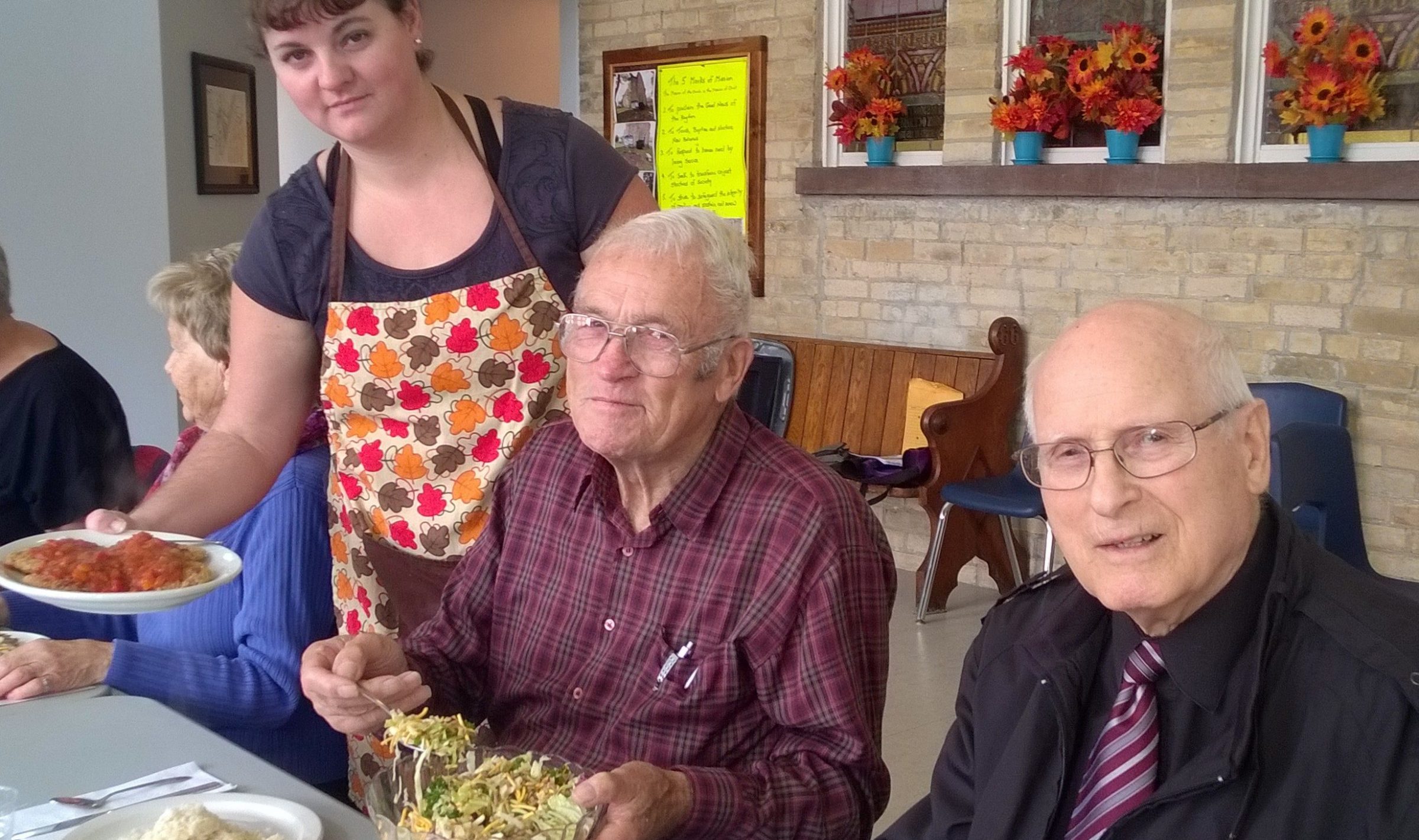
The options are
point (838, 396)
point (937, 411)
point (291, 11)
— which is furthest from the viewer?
point (838, 396)

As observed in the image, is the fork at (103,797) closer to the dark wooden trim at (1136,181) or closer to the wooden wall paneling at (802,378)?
the dark wooden trim at (1136,181)

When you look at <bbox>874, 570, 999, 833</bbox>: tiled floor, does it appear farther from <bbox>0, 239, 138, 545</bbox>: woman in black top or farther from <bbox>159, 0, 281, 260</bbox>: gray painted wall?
<bbox>159, 0, 281, 260</bbox>: gray painted wall

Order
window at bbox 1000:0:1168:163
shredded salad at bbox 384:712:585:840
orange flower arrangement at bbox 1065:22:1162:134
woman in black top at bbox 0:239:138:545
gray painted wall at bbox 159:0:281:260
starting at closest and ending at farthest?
shredded salad at bbox 384:712:585:840
woman in black top at bbox 0:239:138:545
orange flower arrangement at bbox 1065:22:1162:134
window at bbox 1000:0:1168:163
gray painted wall at bbox 159:0:281:260

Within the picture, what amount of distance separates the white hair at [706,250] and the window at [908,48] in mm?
4093

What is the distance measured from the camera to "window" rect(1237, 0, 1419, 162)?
14.8 ft

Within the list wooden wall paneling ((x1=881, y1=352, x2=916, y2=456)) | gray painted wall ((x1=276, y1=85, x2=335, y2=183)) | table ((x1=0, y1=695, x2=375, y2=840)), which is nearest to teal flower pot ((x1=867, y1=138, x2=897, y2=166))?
wooden wall paneling ((x1=881, y1=352, x2=916, y2=456))

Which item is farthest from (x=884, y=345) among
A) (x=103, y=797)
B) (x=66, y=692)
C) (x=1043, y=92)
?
(x=103, y=797)

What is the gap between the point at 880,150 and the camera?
18.8 feet

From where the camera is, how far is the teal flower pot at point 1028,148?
5.23m

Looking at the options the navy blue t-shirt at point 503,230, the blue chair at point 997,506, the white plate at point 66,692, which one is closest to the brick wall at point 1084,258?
the blue chair at point 997,506

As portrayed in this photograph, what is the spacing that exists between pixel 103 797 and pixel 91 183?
445 centimetres

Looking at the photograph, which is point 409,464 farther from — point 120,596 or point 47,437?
point 47,437

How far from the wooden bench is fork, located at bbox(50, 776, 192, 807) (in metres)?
3.33

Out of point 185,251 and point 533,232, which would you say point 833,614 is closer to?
point 533,232
